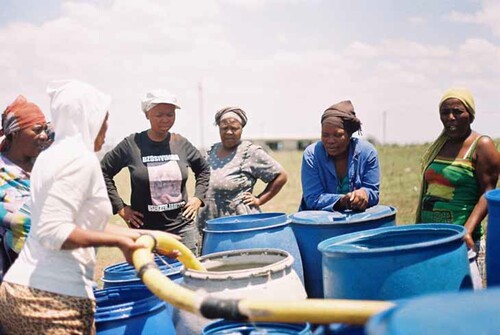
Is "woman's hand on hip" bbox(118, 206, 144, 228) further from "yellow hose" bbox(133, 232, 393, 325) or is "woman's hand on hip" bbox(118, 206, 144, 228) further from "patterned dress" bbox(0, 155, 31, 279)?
"yellow hose" bbox(133, 232, 393, 325)

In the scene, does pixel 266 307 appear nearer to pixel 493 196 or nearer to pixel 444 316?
pixel 444 316

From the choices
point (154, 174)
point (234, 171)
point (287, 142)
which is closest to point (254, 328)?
point (154, 174)

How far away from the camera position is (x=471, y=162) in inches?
141

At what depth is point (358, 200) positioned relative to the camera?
3518 millimetres

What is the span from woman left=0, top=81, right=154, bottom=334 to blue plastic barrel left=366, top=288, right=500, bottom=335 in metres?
1.31

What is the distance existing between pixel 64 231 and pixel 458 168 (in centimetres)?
259

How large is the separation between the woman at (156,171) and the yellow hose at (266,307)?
6.35 ft

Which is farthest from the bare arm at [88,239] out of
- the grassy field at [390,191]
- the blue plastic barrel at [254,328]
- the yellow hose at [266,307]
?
the grassy field at [390,191]

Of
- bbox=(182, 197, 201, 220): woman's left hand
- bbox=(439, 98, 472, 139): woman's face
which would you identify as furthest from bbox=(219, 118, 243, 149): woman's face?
bbox=(439, 98, 472, 139): woman's face

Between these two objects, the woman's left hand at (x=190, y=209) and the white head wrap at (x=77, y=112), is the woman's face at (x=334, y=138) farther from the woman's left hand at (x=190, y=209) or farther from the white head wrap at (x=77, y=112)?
the white head wrap at (x=77, y=112)

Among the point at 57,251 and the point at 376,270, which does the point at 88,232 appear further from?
the point at 376,270

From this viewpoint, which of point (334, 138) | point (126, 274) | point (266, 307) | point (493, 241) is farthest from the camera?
point (334, 138)

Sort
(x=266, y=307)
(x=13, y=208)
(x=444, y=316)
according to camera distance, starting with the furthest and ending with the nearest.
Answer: (x=13, y=208) < (x=266, y=307) < (x=444, y=316)

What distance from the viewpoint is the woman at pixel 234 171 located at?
4.75 metres
